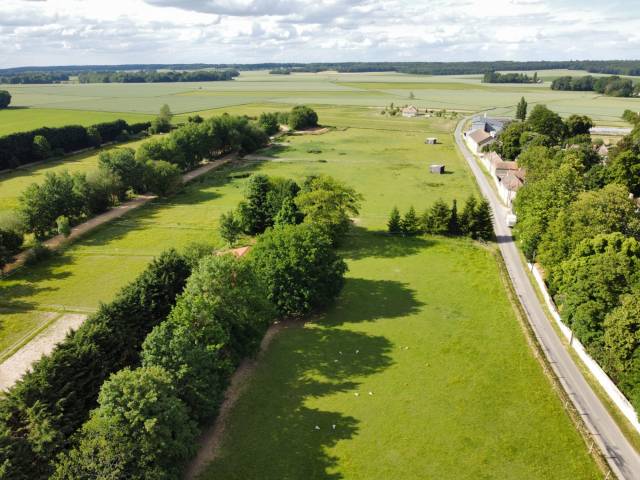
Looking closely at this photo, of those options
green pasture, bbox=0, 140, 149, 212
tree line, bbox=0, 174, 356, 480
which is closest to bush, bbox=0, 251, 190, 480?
tree line, bbox=0, 174, 356, 480

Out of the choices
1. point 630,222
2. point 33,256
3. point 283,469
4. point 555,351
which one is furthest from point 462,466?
point 33,256

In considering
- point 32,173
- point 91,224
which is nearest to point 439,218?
point 91,224

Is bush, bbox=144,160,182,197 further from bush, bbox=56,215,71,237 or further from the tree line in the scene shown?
the tree line

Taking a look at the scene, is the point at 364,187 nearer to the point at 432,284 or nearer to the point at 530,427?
the point at 432,284

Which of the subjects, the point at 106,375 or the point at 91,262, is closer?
the point at 106,375

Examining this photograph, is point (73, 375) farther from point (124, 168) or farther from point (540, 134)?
point (540, 134)

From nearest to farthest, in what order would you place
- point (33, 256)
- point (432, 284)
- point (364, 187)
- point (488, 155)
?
1. point (432, 284)
2. point (33, 256)
3. point (364, 187)
4. point (488, 155)

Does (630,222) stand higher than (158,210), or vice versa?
(630,222)
